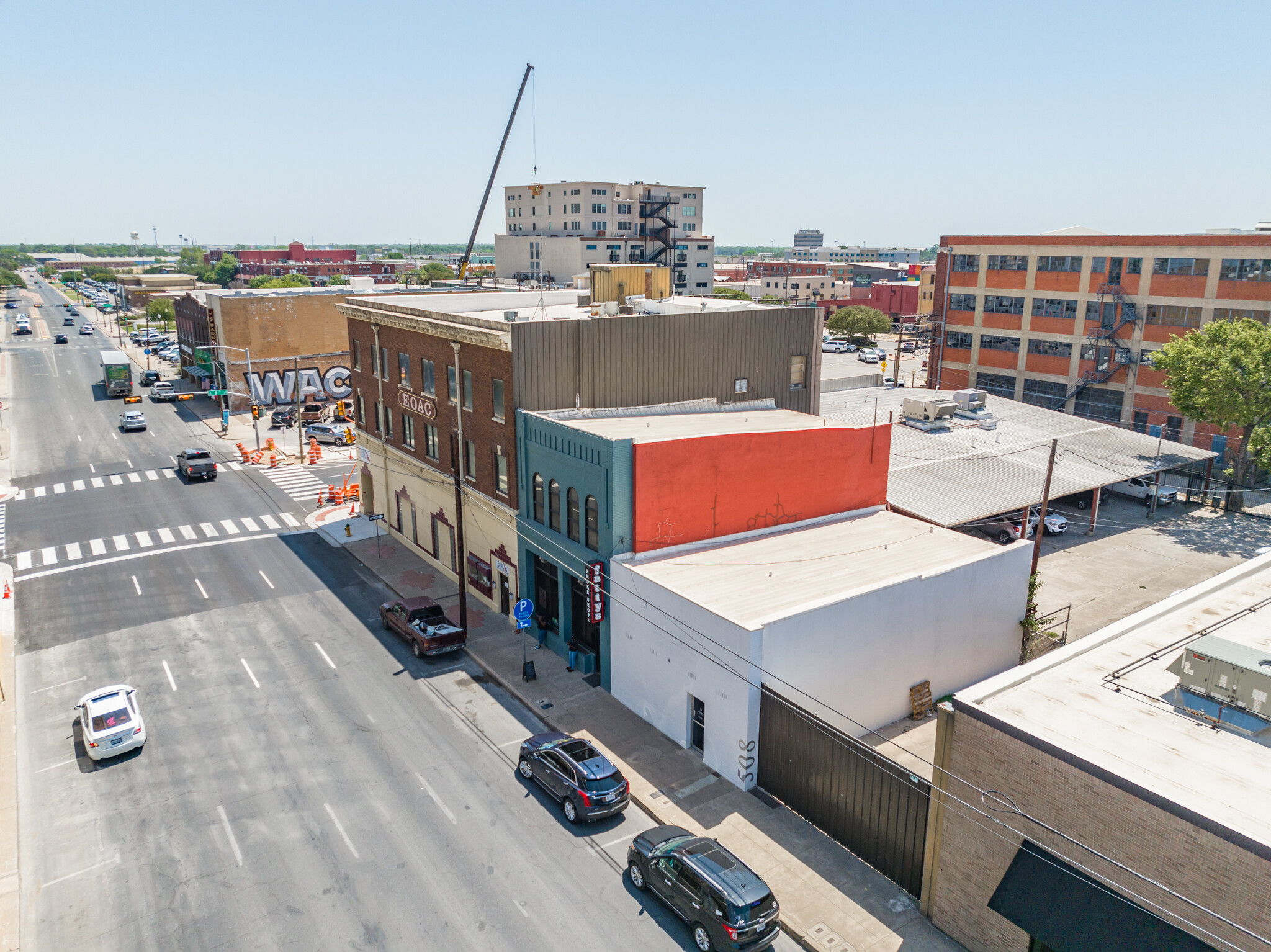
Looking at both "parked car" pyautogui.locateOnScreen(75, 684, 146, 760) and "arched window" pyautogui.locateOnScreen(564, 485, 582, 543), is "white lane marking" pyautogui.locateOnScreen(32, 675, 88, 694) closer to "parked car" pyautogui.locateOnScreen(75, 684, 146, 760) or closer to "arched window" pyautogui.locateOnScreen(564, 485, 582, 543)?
"parked car" pyautogui.locateOnScreen(75, 684, 146, 760)

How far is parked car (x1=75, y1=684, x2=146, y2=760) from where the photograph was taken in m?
24.3

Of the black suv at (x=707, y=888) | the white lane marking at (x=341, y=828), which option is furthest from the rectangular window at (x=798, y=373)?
the white lane marking at (x=341, y=828)

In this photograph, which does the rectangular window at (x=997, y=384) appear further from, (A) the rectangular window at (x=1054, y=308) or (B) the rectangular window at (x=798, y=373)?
(B) the rectangular window at (x=798, y=373)

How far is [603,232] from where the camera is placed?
143 m

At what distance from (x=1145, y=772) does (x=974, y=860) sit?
427 cm

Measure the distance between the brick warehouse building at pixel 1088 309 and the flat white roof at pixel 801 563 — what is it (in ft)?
123

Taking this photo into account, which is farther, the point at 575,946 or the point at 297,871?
the point at 297,871

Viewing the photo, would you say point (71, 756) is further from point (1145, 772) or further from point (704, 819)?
point (1145, 772)

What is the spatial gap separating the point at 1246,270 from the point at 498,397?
178 feet

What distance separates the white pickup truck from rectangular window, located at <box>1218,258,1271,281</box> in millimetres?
16908

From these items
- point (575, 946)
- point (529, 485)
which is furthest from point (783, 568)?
point (575, 946)

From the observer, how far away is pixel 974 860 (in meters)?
17.0

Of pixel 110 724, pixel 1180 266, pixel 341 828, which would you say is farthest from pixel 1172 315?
pixel 110 724

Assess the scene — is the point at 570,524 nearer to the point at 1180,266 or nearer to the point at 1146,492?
the point at 1146,492
